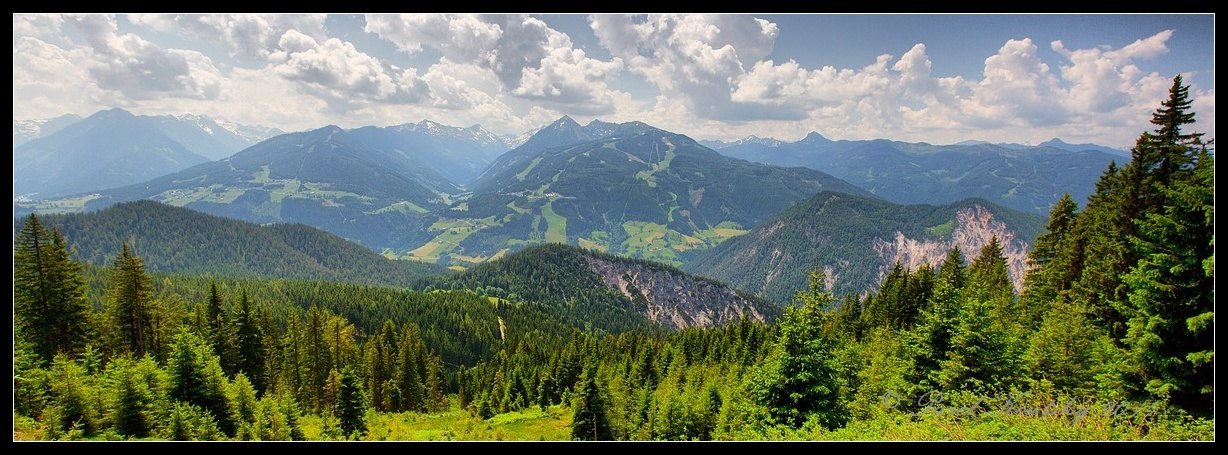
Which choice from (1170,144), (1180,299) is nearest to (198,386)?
(1180,299)

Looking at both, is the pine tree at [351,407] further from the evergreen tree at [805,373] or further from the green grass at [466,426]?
the evergreen tree at [805,373]

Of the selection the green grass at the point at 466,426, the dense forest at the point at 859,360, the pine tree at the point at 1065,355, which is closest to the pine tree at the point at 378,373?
the dense forest at the point at 859,360

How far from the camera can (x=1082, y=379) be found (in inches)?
730

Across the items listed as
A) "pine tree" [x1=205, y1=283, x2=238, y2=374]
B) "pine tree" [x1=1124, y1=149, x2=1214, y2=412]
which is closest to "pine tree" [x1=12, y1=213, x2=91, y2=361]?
"pine tree" [x1=205, y1=283, x2=238, y2=374]

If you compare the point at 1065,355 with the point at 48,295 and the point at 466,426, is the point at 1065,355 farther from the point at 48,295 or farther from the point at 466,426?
the point at 48,295

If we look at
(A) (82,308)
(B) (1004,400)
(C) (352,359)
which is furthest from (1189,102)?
(C) (352,359)

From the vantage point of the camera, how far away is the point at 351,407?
1066 inches

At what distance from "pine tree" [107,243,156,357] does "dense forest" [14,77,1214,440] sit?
8cm

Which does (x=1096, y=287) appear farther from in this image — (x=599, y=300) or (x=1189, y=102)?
(x=599, y=300)

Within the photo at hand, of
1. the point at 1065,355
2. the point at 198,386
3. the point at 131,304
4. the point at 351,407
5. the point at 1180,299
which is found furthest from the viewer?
the point at 131,304

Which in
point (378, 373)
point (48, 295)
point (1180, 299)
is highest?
point (1180, 299)

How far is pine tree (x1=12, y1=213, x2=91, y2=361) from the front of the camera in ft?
78.1

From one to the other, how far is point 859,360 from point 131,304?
144ft
